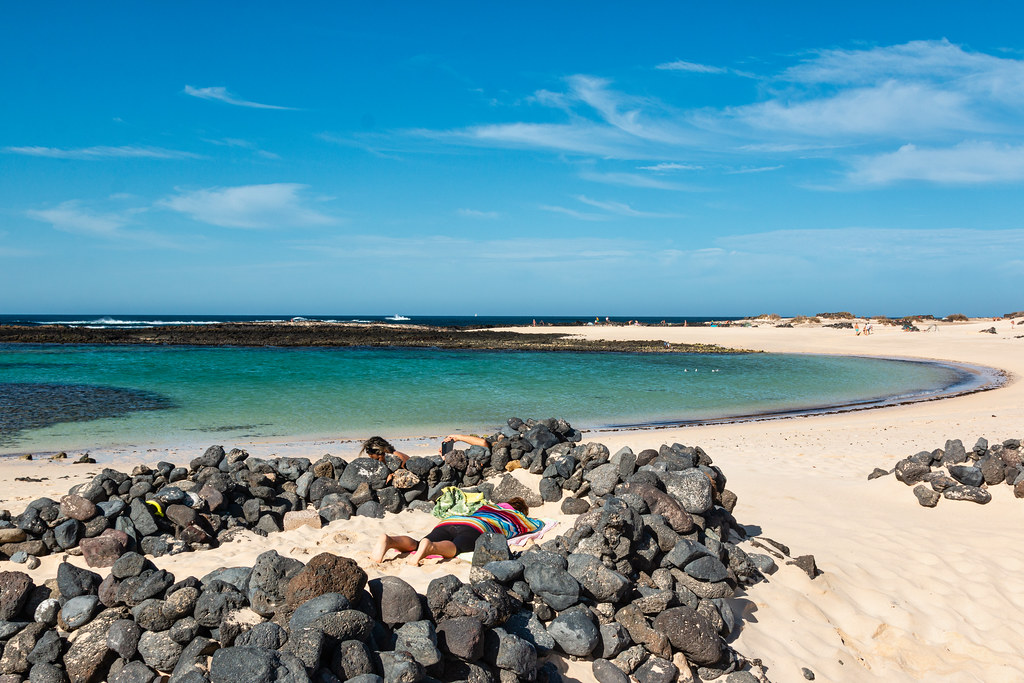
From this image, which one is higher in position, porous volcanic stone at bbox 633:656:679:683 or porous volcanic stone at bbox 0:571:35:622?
porous volcanic stone at bbox 0:571:35:622

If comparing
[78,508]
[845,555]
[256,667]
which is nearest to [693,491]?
[845,555]

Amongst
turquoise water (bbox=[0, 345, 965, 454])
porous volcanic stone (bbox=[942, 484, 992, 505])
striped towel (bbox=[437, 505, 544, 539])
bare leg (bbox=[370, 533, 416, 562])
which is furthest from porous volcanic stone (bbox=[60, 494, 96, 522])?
porous volcanic stone (bbox=[942, 484, 992, 505])

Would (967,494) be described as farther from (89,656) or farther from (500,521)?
(89,656)

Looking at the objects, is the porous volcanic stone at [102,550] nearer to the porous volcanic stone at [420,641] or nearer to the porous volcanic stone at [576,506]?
the porous volcanic stone at [420,641]

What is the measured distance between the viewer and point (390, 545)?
5801mm

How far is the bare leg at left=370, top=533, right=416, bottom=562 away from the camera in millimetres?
5691

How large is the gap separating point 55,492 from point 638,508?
7783 mm

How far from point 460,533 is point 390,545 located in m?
0.66

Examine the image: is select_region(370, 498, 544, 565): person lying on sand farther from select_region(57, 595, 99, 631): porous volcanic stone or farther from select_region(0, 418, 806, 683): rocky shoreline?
select_region(57, 595, 99, 631): porous volcanic stone

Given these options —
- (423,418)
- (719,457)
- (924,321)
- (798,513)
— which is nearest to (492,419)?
(423,418)

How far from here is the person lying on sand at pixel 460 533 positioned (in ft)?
18.7

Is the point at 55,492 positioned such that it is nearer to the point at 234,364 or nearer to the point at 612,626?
the point at 612,626

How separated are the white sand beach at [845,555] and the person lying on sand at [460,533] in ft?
0.58

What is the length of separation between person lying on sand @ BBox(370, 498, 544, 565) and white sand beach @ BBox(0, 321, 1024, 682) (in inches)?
6.9
